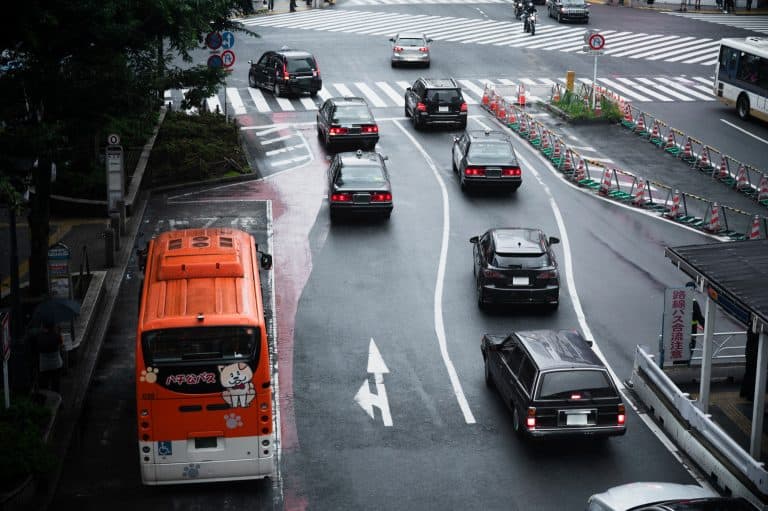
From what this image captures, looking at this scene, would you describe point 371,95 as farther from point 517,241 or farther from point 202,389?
point 202,389

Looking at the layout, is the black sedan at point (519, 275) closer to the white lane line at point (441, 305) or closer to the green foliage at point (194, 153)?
the white lane line at point (441, 305)

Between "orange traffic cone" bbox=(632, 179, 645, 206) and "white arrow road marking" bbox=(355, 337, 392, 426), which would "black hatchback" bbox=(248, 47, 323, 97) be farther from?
"white arrow road marking" bbox=(355, 337, 392, 426)

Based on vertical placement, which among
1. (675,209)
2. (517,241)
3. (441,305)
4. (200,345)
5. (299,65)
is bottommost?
(441,305)

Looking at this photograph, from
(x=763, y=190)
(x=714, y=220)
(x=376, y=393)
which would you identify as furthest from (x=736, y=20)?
(x=376, y=393)

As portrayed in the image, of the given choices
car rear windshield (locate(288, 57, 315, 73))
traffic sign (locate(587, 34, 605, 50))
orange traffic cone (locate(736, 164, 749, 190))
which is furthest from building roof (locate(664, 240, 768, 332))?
car rear windshield (locate(288, 57, 315, 73))

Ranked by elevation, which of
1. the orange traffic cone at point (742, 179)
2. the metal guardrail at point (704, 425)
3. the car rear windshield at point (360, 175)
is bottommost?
the metal guardrail at point (704, 425)

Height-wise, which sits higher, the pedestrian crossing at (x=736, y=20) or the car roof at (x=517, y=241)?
the pedestrian crossing at (x=736, y=20)

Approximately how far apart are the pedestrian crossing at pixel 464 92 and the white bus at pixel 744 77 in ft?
8.42

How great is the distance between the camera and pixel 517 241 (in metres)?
24.9

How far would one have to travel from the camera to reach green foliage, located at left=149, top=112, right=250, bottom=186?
1369 inches

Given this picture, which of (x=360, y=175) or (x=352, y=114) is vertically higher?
(x=352, y=114)

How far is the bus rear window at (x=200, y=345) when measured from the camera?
16.0 metres

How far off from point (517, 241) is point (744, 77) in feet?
80.2

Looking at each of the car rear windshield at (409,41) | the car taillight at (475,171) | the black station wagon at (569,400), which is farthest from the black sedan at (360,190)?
the car rear windshield at (409,41)
